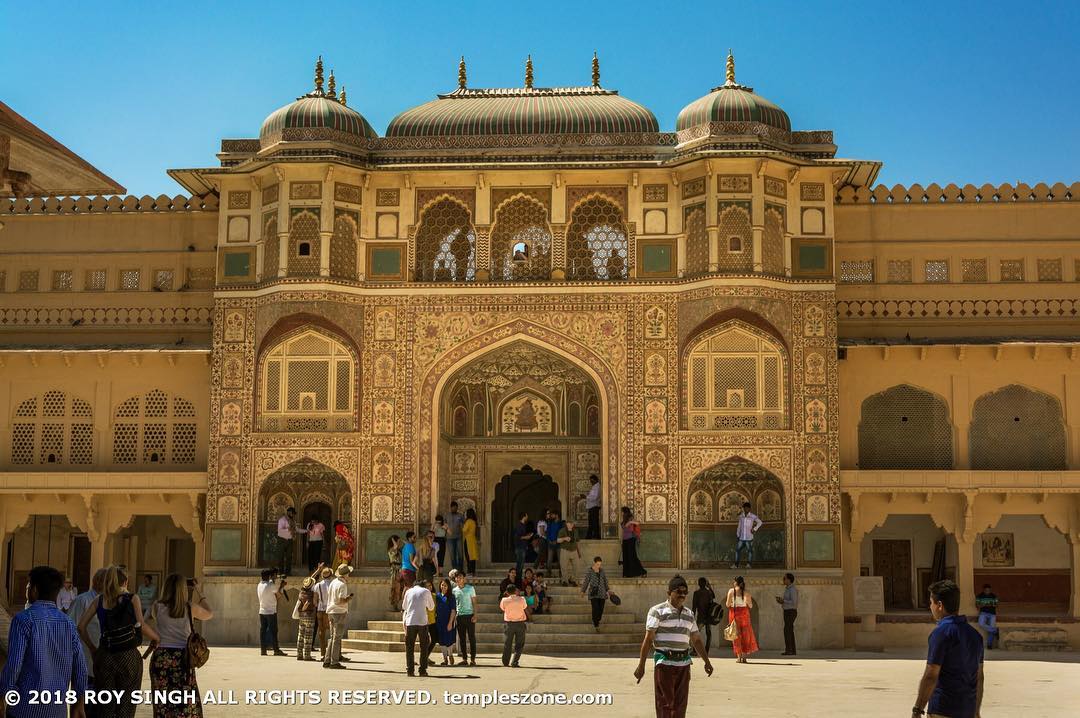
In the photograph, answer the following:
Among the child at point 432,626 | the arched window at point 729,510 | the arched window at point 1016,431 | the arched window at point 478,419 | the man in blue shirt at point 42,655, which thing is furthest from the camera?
the arched window at point 478,419

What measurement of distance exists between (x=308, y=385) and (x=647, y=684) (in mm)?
9796

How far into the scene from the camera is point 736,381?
2278 centimetres

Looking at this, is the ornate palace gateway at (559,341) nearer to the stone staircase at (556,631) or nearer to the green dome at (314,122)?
the green dome at (314,122)

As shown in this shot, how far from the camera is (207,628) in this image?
875 inches

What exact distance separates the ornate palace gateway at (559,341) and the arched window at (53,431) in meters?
0.04

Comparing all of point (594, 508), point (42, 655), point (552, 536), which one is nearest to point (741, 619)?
point (552, 536)

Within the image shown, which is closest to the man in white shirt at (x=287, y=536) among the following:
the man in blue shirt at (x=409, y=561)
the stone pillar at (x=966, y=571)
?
the man in blue shirt at (x=409, y=561)

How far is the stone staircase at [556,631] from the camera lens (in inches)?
779

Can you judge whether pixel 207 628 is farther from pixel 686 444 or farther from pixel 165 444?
pixel 686 444

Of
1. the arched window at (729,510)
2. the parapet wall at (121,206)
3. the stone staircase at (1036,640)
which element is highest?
the parapet wall at (121,206)

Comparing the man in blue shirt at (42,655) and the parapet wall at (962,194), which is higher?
the parapet wall at (962,194)

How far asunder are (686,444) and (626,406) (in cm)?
113

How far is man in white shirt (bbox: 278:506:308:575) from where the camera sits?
22938 millimetres

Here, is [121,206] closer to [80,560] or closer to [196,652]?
[80,560]
